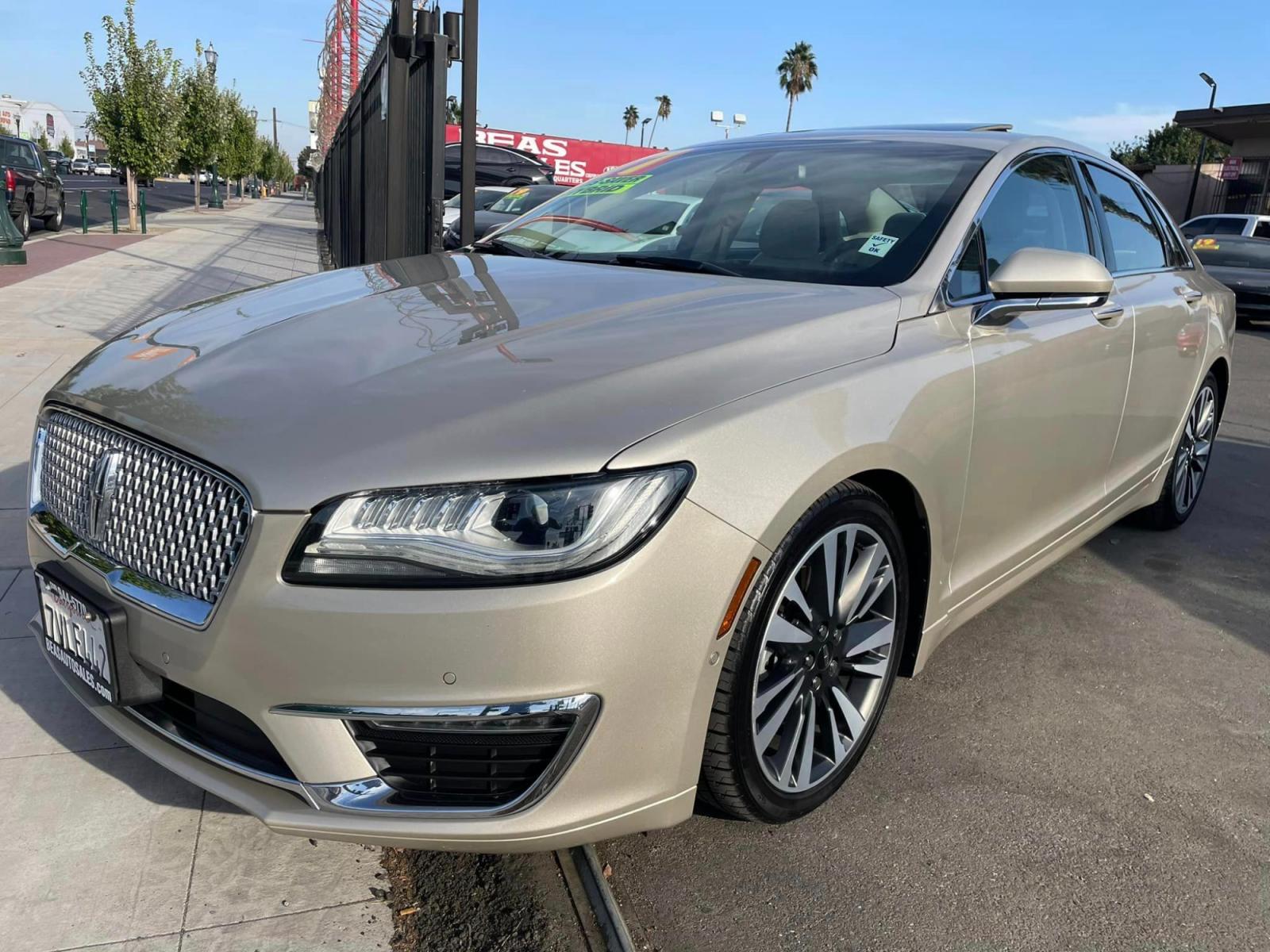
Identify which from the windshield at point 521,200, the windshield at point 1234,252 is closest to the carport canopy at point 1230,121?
the windshield at point 1234,252

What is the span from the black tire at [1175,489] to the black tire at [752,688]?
265 cm

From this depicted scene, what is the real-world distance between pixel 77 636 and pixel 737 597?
1.35 meters

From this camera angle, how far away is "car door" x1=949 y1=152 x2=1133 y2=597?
8.73 ft

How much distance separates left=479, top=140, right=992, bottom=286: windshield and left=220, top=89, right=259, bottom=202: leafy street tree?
127ft

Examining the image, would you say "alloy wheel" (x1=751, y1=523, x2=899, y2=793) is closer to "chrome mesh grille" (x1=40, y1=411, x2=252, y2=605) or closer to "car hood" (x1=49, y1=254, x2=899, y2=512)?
"car hood" (x1=49, y1=254, x2=899, y2=512)

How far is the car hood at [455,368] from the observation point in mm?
1772

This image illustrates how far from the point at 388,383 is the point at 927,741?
5.83ft

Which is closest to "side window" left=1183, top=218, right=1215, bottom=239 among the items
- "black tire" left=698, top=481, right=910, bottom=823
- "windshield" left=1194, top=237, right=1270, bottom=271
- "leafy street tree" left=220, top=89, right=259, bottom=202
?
"windshield" left=1194, top=237, right=1270, bottom=271

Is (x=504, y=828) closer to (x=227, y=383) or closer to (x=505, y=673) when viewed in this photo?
(x=505, y=673)

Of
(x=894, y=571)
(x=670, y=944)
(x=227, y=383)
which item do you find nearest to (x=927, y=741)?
(x=894, y=571)

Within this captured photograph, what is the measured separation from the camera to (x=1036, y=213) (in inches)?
125

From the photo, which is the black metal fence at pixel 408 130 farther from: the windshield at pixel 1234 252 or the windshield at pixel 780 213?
the windshield at pixel 1234 252

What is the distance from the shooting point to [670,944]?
6.63ft

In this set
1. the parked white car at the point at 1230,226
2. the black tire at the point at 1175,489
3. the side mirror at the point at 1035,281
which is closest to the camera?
the side mirror at the point at 1035,281
